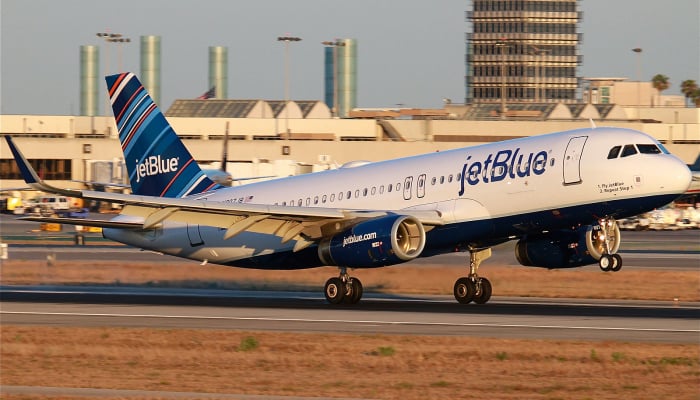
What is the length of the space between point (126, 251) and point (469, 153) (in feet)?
120

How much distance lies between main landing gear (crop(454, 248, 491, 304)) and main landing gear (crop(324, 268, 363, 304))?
3.27 meters

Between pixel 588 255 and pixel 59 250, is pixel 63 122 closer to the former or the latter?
pixel 59 250

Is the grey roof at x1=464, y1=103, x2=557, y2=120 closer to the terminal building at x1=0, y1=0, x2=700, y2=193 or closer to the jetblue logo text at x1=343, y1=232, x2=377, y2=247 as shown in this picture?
the terminal building at x1=0, y1=0, x2=700, y2=193

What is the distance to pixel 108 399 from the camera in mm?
18203

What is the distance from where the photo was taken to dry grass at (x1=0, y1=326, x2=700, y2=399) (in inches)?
801

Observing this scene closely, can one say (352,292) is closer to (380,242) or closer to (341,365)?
(380,242)

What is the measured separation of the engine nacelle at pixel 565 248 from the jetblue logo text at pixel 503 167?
9.82 ft

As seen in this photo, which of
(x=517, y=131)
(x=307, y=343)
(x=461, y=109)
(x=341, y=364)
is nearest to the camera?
(x=341, y=364)

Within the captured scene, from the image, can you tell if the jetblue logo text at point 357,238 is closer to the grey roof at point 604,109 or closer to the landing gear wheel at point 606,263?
the landing gear wheel at point 606,263

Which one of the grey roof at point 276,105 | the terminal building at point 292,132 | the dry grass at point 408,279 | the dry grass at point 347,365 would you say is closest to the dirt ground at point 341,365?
the dry grass at point 347,365

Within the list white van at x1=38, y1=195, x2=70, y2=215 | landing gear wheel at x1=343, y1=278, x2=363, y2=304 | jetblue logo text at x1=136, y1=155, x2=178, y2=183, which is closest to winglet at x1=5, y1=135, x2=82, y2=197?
landing gear wheel at x1=343, y1=278, x2=363, y2=304

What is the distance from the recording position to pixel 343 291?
36.5 m

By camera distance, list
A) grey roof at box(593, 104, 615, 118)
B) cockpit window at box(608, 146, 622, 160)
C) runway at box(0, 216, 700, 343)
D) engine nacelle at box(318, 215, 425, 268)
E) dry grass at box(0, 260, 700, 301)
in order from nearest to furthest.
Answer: runway at box(0, 216, 700, 343) < cockpit window at box(608, 146, 622, 160) < engine nacelle at box(318, 215, 425, 268) < dry grass at box(0, 260, 700, 301) < grey roof at box(593, 104, 615, 118)

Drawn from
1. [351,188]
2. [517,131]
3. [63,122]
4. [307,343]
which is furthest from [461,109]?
[307,343]
